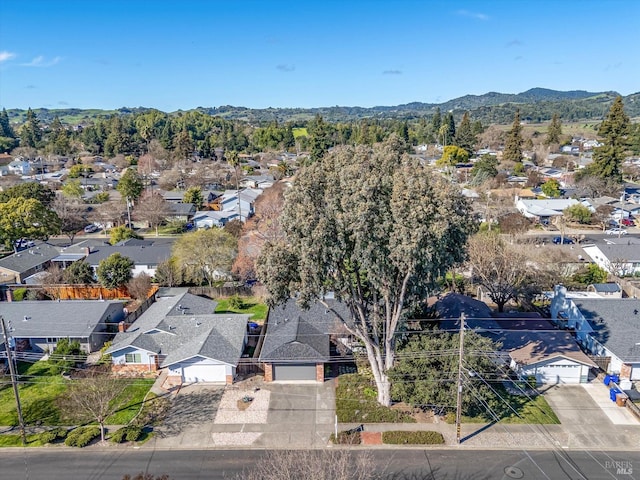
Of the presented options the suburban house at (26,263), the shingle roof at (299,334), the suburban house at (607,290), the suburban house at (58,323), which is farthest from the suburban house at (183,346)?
the suburban house at (607,290)

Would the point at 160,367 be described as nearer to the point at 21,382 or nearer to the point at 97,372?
the point at 97,372

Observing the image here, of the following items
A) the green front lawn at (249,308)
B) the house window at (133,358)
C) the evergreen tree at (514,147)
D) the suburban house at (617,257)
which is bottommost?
the green front lawn at (249,308)

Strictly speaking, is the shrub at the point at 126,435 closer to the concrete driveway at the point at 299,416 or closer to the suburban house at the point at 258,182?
the concrete driveway at the point at 299,416

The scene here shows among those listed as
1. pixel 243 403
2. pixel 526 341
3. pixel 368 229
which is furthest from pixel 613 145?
pixel 243 403

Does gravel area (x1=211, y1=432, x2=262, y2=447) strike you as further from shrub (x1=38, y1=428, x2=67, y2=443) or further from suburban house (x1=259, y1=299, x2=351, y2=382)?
shrub (x1=38, y1=428, x2=67, y2=443)

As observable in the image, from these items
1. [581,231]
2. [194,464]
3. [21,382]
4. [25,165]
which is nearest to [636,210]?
[581,231]

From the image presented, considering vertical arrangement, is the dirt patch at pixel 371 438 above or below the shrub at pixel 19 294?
below
